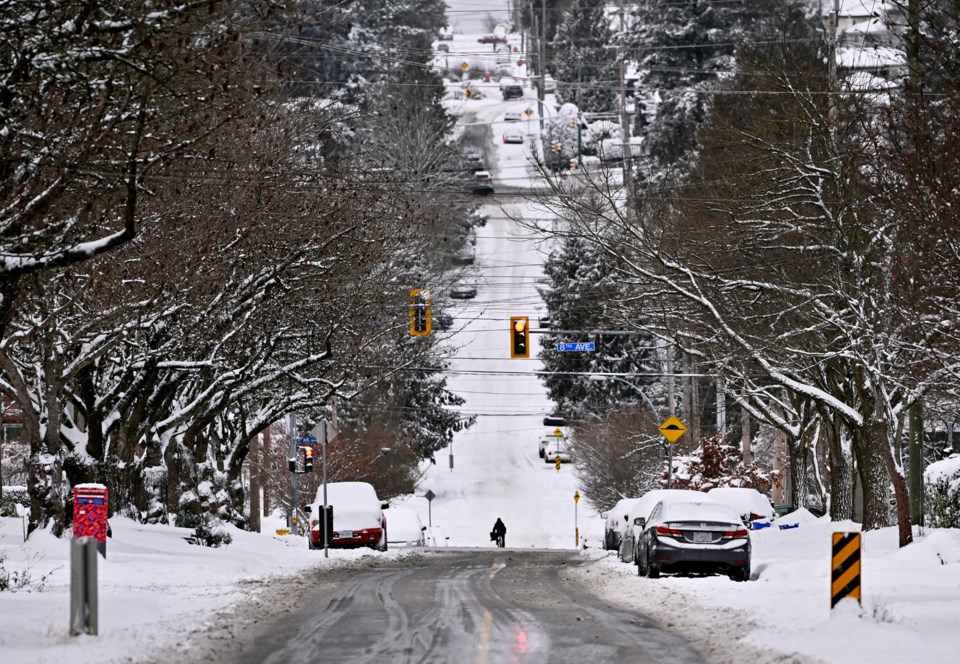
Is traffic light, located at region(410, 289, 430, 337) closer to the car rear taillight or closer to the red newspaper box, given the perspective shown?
the car rear taillight

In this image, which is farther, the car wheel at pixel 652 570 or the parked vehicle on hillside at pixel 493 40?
the parked vehicle on hillside at pixel 493 40

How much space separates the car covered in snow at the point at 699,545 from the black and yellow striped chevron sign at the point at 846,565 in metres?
8.22

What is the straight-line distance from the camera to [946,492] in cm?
2612

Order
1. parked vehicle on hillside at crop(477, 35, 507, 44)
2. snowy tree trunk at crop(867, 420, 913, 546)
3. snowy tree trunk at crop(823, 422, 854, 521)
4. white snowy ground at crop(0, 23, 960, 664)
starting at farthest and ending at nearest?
parked vehicle on hillside at crop(477, 35, 507, 44), snowy tree trunk at crop(823, 422, 854, 521), snowy tree trunk at crop(867, 420, 913, 546), white snowy ground at crop(0, 23, 960, 664)

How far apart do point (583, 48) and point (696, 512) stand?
438ft

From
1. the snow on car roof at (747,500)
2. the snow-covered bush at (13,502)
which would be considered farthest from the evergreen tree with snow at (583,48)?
the snow on car roof at (747,500)

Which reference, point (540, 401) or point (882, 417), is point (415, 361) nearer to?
point (882, 417)

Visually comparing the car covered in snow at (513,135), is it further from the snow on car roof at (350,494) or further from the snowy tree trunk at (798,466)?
the snow on car roof at (350,494)

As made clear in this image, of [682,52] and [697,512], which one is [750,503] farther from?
[682,52]

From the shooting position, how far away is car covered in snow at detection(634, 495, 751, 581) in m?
21.8

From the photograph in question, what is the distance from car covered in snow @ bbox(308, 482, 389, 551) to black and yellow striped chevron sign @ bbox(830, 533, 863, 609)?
80.2 feet

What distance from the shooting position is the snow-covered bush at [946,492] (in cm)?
2577

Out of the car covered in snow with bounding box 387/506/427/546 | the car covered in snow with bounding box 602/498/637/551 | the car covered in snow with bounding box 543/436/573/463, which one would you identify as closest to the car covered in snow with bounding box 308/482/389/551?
the car covered in snow with bounding box 602/498/637/551

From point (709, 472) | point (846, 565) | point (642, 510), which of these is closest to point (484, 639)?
point (846, 565)
